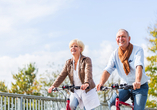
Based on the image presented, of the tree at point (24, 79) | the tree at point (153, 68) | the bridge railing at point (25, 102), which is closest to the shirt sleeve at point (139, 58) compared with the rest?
the bridge railing at point (25, 102)

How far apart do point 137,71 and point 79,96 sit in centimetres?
128

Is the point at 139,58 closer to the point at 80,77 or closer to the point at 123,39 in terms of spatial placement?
the point at 123,39

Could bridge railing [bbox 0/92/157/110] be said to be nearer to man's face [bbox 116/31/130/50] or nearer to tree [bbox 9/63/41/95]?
man's face [bbox 116/31/130/50]

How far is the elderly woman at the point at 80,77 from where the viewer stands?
4.10m

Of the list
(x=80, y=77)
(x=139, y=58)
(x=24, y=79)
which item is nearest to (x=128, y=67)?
(x=139, y=58)

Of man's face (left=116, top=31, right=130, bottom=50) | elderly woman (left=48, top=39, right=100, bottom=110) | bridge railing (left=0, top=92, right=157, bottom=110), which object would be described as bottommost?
bridge railing (left=0, top=92, right=157, bottom=110)

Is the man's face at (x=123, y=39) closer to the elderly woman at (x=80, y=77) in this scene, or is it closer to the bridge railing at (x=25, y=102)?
the elderly woman at (x=80, y=77)

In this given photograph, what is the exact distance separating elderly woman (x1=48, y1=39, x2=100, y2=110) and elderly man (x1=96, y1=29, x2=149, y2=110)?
2.07ft

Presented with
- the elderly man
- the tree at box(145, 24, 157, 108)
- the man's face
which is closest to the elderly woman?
the elderly man

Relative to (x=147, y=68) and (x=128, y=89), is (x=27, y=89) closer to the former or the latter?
(x=147, y=68)

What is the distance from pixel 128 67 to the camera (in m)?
3.37

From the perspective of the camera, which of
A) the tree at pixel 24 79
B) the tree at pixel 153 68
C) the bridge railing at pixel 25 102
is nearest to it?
the bridge railing at pixel 25 102

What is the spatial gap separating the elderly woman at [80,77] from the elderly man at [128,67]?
0.63 metres

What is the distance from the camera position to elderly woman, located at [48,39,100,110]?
410cm
